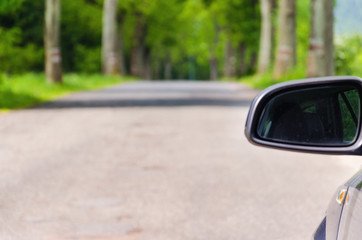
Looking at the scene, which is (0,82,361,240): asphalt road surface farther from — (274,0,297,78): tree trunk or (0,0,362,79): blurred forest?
(0,0,362,79): blurred forest

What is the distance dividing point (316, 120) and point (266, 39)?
4159cm

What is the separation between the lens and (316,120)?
2.47 m

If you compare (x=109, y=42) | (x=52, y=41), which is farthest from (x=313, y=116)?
(x=109, y=42)

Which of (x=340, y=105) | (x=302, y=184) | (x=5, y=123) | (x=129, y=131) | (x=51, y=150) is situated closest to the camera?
(x=340, y=105)

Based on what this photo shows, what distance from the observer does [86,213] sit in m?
6.64

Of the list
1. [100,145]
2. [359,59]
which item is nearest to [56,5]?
[359,59]

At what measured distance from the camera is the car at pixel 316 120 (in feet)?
7.75

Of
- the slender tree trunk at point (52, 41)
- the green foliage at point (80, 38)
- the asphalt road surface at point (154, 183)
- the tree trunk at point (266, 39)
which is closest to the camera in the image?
the asphalt road surface at point (154, 183)

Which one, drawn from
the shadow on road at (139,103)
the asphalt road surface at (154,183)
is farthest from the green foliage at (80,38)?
the asphalt road surface at (154,183)

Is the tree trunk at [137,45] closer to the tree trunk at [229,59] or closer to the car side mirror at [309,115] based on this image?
the tree trunk at [229,59]

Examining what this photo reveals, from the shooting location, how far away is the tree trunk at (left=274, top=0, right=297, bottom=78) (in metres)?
31.5

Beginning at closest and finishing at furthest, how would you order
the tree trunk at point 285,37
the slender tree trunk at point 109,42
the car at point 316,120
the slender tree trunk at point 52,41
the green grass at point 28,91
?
the car at point 316,120 → the green grass at point 28,91 → the slender tree trunk at point 52,41 → the tree trunk at point 285,37 → the slender tree trunk at point 109,42

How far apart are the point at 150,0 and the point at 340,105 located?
56135 mm

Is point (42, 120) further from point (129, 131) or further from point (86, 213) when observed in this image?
point (86, 213)
